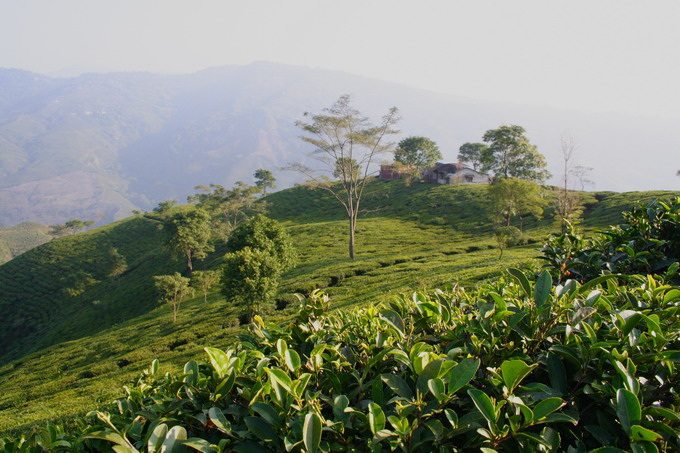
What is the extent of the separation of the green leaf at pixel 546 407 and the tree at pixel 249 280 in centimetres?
1752

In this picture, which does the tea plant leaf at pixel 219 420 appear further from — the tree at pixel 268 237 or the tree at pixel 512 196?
the tree at pixel 512 196

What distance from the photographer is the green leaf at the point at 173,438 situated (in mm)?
1684

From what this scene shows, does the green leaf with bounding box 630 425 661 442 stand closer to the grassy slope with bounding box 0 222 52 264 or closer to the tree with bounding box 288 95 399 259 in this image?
the tree with bounding box 288 95 399 259

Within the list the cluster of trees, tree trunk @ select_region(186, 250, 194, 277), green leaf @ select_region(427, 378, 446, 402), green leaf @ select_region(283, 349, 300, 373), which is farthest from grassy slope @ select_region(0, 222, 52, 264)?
green leaf @ select_region(427, 378, 446, 402)

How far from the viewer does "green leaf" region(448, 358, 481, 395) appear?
1.71 meters

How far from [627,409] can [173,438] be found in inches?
83.5

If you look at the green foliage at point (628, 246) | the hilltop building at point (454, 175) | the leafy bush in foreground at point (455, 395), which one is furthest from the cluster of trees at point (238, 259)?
the hilltop building at point (454, 175)

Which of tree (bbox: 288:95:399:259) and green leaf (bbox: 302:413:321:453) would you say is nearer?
green leaf (bbox: 302:413:321:453)

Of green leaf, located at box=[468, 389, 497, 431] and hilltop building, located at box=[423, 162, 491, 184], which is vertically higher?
hilltop building, located at box=[423, 162, 491, 184]

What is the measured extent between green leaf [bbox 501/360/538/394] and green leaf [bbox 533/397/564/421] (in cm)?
12

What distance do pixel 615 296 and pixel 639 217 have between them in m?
2.63

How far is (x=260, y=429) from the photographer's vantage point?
1.79 meters

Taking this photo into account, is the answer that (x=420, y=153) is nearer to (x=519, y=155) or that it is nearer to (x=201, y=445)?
(x=519, y=155)

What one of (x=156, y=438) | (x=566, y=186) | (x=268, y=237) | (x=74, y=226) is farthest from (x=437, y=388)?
(x=74, y=226)
